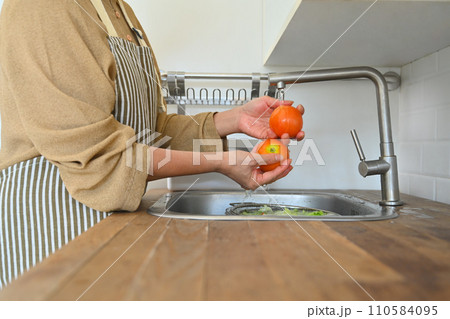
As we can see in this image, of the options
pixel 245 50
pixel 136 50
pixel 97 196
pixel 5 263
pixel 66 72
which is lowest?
pixel 5 263

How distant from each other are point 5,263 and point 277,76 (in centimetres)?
89

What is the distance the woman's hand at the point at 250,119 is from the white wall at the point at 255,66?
278mm

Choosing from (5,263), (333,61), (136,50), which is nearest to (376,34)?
(333,61)

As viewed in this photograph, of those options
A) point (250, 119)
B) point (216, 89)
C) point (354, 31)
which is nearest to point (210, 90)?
point (216, 89)

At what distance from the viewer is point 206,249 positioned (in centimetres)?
49

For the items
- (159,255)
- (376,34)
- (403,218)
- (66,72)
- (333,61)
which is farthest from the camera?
(333,61)

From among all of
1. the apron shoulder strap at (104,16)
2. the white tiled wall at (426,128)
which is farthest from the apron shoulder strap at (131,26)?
the white tiled wall at (426,128)

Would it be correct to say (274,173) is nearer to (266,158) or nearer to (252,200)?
(266,158)

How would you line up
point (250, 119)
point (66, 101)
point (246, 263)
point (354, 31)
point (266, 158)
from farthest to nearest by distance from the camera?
point (250, 119) < point (354, 31) < point (266, 158) < point (66, 101) < point (246, 263)

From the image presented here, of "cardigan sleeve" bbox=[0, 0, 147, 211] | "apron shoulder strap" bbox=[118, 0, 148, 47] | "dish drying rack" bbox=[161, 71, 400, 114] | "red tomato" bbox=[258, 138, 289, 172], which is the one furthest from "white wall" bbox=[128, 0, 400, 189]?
Result: "cardigan sleeve" bbox=[0, 0, 147, 211]

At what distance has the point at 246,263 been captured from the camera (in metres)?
0.42

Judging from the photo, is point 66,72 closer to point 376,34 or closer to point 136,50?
Result: point 136,50

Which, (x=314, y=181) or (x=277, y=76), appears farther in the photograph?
(x=314, y=181)

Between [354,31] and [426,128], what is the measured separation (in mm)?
446
